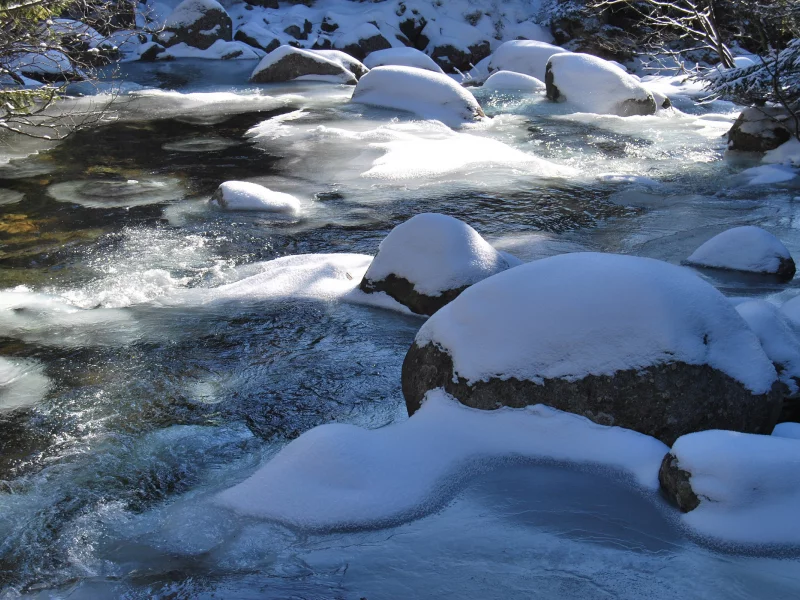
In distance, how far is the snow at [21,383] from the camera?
175 inches

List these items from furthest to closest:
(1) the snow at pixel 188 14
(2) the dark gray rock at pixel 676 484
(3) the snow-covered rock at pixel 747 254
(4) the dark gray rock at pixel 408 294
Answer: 1. (1) the snow at pixel 188 14
2. (3) the snow-covered rock at pixel 747 254
3. (4) the dark gray rock at pixel 408 294
4. (2) the dark gray rock at pixel 676 484

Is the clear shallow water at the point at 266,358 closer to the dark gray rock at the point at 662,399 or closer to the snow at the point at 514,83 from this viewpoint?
the dark gray rock at the point at 662,399

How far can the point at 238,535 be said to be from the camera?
10.3ft

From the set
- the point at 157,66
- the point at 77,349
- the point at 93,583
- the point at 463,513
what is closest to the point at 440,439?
the point at 463,513

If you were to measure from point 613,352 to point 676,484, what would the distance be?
25.6 inches

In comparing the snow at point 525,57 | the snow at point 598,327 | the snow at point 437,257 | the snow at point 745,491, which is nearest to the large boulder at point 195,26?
the snow at point 525,57

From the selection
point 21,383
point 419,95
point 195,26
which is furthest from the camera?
point 195,26

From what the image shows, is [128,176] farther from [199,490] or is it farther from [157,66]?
[157,66]

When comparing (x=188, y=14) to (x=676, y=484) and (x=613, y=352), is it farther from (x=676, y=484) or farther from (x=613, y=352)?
(x=676, y=484)

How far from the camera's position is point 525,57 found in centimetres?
1833

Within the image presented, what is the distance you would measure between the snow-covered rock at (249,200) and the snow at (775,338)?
5.07m

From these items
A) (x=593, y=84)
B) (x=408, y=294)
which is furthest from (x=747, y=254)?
(x=593, y=84)

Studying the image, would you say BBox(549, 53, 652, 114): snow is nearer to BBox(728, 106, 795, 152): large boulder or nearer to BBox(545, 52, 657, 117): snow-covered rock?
BBox(545, 52, 657, 117): snow-covered rock

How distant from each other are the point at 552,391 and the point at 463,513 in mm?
742
